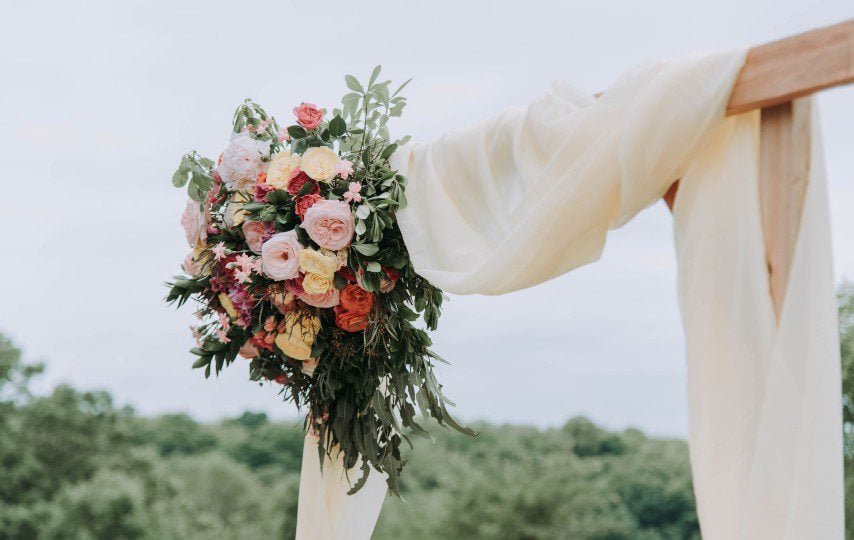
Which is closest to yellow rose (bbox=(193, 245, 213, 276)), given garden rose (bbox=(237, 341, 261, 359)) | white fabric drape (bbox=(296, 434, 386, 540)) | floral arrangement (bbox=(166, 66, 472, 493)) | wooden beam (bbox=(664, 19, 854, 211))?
floral arrangement (bbox=(166, 66, 472, 493))

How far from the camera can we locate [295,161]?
251 centimetres

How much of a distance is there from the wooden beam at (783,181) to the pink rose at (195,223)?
5.38ft

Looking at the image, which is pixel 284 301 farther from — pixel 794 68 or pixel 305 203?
pixel 794 68

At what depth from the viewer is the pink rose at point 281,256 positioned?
2393 millimetres

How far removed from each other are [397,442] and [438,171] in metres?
0.87

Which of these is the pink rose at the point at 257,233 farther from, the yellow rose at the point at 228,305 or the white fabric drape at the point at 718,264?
the white fabric drape at the point at 718,264

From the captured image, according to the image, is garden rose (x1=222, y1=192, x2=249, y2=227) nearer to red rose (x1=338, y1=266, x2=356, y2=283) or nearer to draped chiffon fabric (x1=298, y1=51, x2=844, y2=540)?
red rose (x1=338, y1=266, x2=356, y2=283)

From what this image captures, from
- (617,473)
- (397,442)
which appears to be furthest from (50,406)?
(397,442)

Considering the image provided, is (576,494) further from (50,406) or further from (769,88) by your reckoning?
(769,88)

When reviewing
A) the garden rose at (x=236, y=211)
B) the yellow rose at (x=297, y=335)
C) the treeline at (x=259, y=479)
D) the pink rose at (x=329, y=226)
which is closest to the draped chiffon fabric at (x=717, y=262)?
the pink rose at (x=329, y=226)

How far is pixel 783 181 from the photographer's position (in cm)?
159

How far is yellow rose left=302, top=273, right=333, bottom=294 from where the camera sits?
94.7 inches

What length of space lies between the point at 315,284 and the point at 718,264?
3.75 ft

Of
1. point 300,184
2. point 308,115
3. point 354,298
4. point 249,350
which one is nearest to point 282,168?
point 300,184
